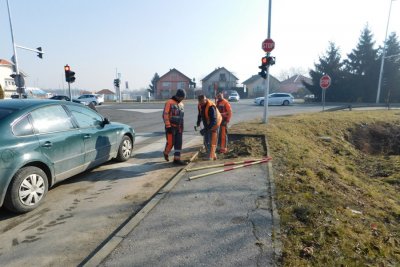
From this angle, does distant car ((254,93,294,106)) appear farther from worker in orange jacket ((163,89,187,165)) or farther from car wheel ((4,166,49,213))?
car wheel ((4,166,49,213))

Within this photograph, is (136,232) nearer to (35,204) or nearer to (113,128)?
(35,204)

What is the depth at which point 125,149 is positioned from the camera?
7016mm

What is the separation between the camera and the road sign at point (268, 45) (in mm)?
11500

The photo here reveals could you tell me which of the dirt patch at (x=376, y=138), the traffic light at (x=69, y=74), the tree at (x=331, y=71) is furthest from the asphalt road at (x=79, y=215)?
the tree at (x=331, y=71)

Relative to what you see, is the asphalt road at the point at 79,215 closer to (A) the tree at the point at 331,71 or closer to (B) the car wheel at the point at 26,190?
(B) the car wheel at the point at 26,190

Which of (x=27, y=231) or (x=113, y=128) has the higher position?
(x=113, y=128)

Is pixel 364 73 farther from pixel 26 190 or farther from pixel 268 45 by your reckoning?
pixel 26 190

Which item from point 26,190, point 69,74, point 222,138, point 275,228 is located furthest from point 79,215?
point 69,74

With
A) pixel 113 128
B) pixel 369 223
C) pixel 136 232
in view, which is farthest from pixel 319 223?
pixel 113 128

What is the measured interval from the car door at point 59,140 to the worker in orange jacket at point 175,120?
1939 mm

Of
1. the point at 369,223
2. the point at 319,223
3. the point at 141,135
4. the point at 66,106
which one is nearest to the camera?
the point at 319,223

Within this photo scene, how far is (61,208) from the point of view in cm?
433

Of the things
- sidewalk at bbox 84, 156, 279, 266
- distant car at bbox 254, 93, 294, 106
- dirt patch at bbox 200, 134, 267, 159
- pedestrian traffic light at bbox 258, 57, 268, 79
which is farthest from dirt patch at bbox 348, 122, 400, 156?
distant car at bbox 254, 93, 294, 106

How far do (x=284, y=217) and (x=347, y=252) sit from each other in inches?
33.8
